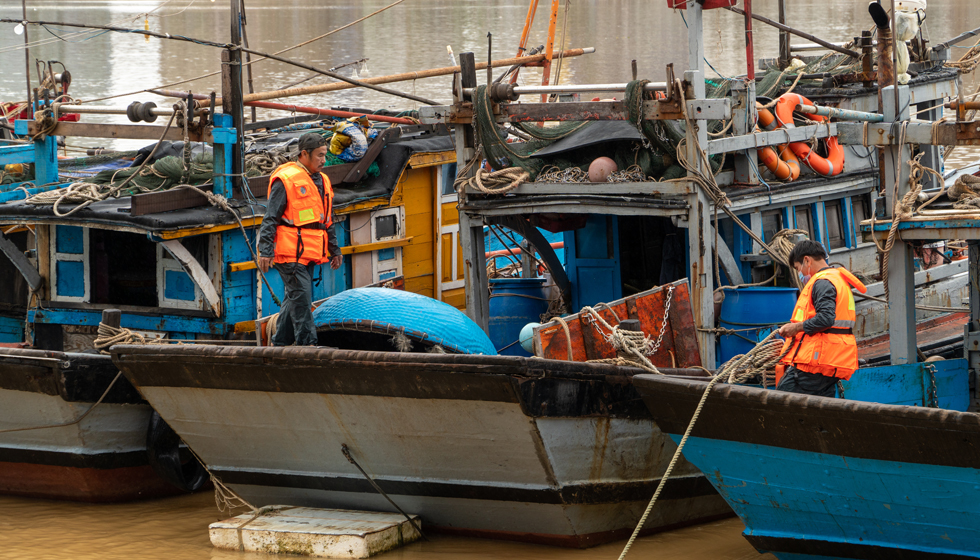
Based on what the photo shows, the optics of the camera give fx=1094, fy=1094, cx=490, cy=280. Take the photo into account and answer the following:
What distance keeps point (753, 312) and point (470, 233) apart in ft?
7.98

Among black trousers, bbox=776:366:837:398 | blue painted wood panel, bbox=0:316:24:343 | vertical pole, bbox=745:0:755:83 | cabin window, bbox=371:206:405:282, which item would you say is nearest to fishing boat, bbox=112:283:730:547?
black trousers, bbox=776:366:837:398

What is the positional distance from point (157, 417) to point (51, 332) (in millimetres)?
1801

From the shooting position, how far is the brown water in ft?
25.5

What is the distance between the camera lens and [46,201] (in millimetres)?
9258

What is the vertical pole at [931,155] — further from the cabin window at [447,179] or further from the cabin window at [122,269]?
the cabin window at [122,269]

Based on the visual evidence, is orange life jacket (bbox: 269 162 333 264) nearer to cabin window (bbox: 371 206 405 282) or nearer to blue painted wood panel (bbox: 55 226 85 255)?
cabin window (bbox: 371 206 405 282)

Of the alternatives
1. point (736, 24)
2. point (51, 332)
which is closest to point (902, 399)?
point (51, 332)

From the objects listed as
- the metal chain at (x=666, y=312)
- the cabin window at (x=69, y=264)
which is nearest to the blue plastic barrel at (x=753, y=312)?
the metal chain at (x=666, y=312)

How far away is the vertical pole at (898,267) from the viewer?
732 centimetres

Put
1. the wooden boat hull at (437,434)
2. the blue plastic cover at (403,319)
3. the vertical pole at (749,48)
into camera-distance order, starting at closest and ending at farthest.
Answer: the wooden boat hull at (437,434) → the blue plastic cover at (403,319) → the vertical pole at (749,48)

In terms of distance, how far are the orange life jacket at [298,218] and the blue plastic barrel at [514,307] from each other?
2858mm

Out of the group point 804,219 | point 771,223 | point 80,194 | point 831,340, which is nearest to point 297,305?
point 80,194

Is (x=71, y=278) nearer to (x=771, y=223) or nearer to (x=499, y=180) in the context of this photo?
(x=499, y=180)

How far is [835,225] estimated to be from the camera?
10.0 m
